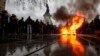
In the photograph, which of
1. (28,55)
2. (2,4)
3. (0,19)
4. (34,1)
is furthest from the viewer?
(2,4)

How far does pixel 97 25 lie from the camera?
14712 centimetres

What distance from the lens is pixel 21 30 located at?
155 metres

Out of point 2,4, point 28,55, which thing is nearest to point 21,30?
point 2,4

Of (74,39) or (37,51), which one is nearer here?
(37,51)

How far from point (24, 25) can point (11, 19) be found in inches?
788

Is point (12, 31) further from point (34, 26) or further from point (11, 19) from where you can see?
point (34, 26)

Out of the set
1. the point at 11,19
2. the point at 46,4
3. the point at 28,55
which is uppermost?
the point at 11,19

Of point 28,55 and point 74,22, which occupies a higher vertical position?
point 74,22

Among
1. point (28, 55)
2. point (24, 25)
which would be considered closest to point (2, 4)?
point (24, 25)

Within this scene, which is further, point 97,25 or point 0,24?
point 97,25

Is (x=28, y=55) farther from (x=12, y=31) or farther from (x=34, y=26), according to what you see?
(x=34, y=26)

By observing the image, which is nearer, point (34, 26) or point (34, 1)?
point (34, 1)

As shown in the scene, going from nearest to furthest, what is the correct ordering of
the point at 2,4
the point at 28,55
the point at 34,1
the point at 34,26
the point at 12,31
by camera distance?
the point at 34,1, the point at 28,55, the point at 2,4, the point at 12,31, the point at 34,26

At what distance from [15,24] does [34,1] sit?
398 feet
